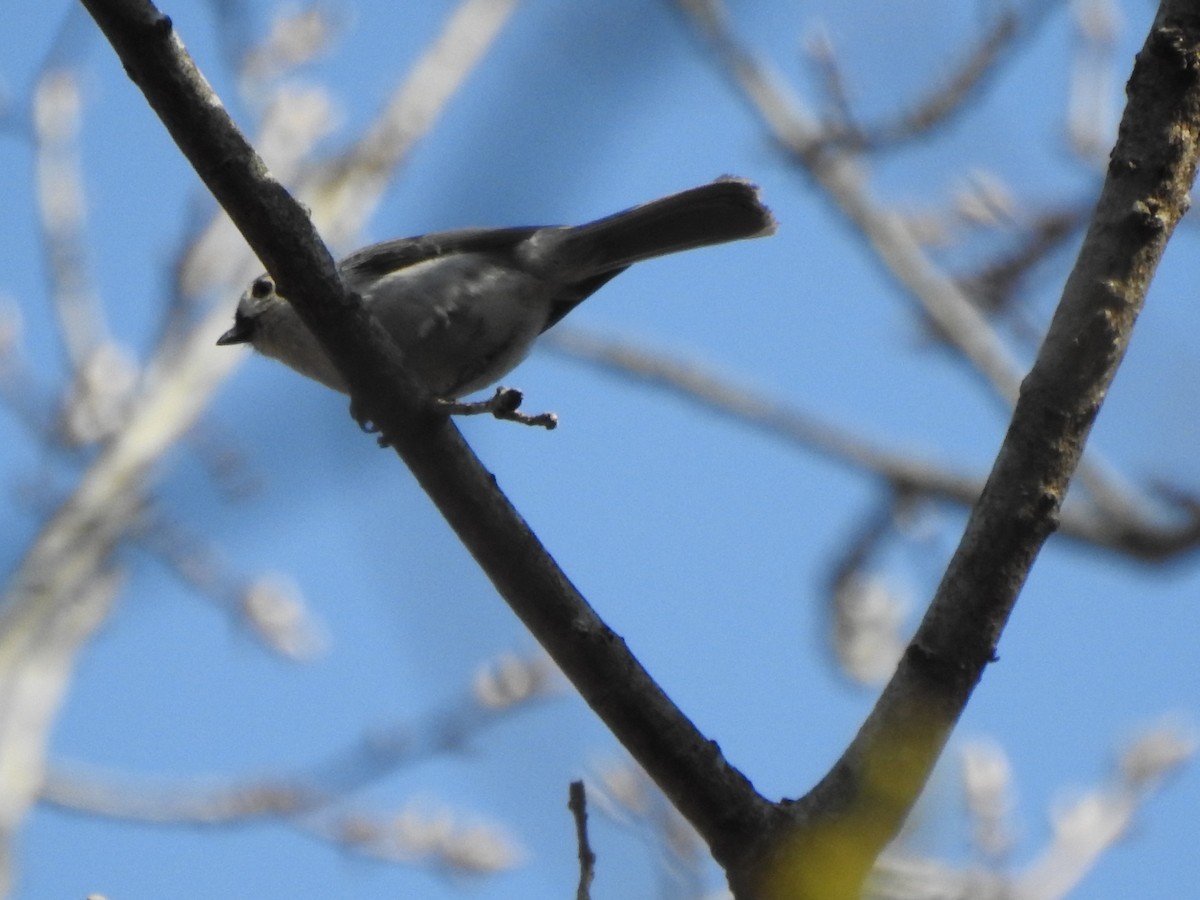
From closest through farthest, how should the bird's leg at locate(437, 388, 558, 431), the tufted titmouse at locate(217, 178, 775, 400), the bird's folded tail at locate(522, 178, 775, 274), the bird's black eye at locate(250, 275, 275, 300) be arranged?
the bird's leg at locate(437, 388, 558, 431), the bird's folded tail at locate(522, 178, 775, 274), the tufted titmouse at locate(217, 178, 775, 400), the bird's black eye at locate(250, 275, 275, 300)

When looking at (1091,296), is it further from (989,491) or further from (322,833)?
(322,833)

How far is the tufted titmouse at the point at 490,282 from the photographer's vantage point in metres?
4.22

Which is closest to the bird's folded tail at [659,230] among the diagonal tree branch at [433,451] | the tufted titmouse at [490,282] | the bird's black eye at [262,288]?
the tufted titmouse at [490,282]

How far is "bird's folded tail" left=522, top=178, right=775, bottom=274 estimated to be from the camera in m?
4.12

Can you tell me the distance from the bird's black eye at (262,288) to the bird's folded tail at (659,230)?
85cm

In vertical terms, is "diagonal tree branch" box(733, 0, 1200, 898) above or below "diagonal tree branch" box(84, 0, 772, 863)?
below

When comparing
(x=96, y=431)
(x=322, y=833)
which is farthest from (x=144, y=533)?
(x=322, y=833)

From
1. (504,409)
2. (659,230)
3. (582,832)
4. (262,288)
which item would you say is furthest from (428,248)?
(582,832)

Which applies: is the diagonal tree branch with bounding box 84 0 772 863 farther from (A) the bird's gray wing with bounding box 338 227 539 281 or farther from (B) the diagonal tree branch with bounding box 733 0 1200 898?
(A) the bird's gray wing with bounding box 338 227 539 281

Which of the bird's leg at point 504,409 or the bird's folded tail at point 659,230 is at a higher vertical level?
the bird's folded tail at point 659,230

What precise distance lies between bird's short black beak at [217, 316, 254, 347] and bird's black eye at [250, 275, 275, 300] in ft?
0.30

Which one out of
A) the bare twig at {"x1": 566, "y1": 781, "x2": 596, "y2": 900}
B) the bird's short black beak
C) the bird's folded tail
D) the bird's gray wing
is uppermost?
the bird's short black beak

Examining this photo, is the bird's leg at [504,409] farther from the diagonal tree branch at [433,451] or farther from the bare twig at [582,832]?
the bare twig at [582,832]

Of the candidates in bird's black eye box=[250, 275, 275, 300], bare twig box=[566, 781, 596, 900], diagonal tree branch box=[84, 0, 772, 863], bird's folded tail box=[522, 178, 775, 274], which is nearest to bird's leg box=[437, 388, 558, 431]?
diagonal tree branch box=[84, 0, 772, 863]
